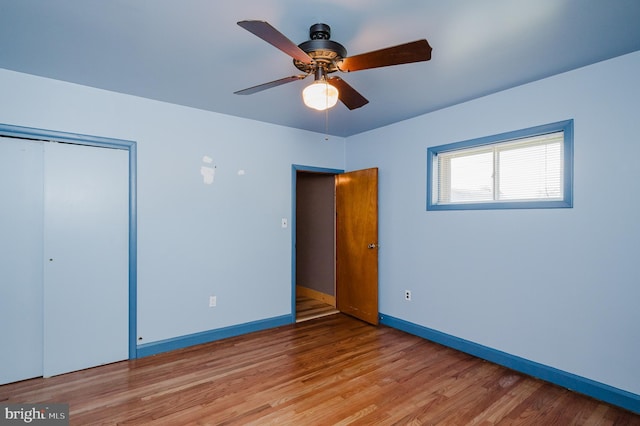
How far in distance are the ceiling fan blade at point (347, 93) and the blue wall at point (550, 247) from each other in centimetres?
157

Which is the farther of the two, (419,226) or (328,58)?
(419,226)

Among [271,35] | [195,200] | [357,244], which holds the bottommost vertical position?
[357,244]

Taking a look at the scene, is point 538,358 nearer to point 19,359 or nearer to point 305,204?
point 305,204

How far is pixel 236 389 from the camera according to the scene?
2492mm

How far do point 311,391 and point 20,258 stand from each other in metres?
2.62

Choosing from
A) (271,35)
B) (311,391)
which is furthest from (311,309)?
(271,35)

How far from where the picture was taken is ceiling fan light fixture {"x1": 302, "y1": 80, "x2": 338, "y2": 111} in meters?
1.86

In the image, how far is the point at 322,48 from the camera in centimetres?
182

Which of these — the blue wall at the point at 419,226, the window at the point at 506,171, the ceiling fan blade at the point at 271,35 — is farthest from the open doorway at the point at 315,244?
the ceiling fan blade at the point at 271,35

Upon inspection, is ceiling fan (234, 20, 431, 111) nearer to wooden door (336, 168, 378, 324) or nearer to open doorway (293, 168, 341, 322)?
wooden door (336, 168, 378, 324)

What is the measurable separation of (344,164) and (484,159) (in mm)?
1991

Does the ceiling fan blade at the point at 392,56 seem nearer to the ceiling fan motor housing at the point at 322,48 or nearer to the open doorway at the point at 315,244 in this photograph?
the ceiling fan motor housing at the point at 322,48

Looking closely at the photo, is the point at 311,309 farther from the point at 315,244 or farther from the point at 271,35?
the point at 271,35

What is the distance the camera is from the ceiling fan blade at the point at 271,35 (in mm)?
1351
